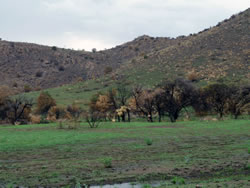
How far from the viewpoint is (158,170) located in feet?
53.7

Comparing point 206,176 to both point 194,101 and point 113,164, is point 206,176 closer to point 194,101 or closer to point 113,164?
point 113,164

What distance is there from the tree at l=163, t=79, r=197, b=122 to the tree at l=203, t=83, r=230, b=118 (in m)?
2.03

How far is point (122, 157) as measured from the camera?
20.3m

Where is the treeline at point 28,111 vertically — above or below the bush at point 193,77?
below

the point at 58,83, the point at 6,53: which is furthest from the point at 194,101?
the point at 6,53

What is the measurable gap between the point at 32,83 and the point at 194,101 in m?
59.9

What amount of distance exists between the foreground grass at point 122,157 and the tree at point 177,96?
56.9ft

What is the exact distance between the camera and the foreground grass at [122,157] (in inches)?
606

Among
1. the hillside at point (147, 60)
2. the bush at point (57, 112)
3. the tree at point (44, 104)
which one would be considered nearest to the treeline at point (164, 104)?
the bush at point (57, 112)

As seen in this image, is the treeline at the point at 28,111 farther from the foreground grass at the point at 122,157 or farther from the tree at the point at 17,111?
the foreground grass at the point at 122,157

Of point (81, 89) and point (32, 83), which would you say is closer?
point (81, 89)

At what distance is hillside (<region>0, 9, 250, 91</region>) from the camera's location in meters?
73.6

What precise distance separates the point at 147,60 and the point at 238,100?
42.7 meters

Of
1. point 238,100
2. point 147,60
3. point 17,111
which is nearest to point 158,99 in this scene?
point 238,100
